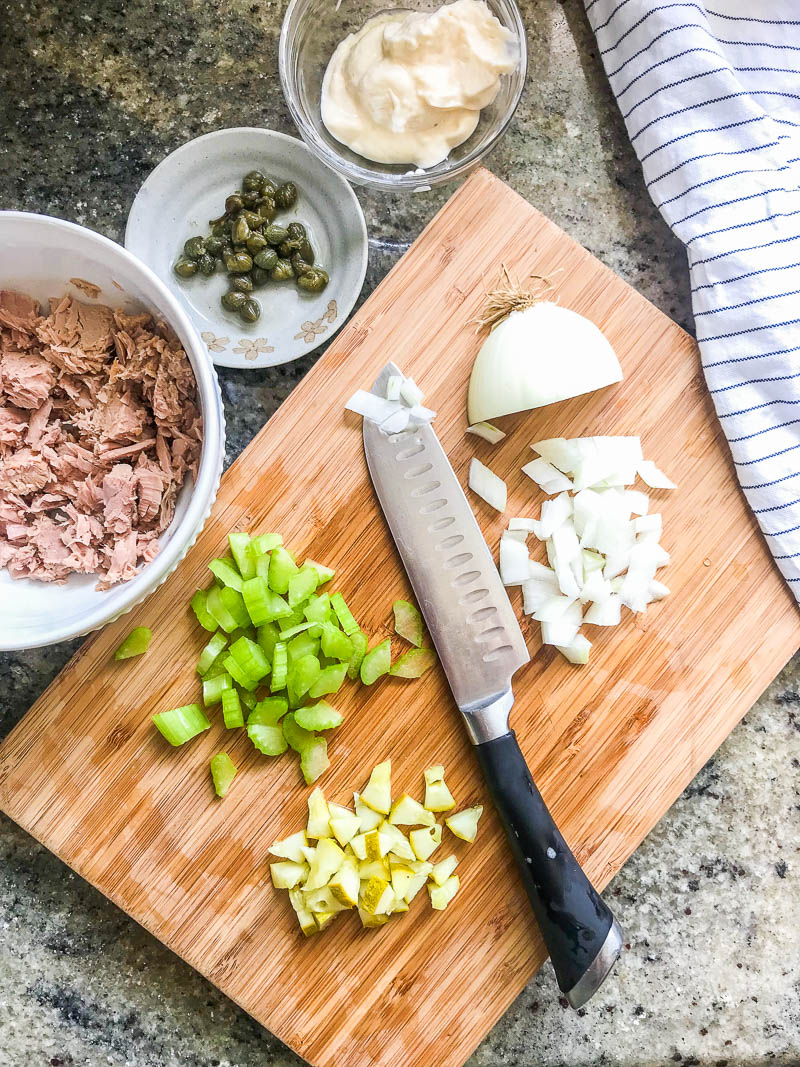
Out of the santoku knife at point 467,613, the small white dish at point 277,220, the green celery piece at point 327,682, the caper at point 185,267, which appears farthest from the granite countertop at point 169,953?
the green celery piece at point 327,682

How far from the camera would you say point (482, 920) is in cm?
131

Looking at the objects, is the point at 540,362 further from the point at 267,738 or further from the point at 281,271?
the point at 267,738

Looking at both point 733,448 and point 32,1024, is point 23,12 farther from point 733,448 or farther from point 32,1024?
Result: point 32,1024

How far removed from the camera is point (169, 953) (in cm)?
144

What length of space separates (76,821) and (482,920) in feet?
2.29

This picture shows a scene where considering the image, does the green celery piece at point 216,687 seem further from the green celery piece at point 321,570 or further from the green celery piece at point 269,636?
the green celery piece at point 321,570

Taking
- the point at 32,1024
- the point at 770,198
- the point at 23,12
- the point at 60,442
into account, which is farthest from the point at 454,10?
the point at 32,1024

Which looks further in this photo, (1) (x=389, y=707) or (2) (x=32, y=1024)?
(2) (x=32, y=1024)

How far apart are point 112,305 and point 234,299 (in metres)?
0.22

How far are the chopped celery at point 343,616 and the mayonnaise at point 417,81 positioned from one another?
0.75 metres

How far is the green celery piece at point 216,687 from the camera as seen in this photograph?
4.25ft

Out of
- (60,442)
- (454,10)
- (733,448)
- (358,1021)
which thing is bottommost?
(358,1021)

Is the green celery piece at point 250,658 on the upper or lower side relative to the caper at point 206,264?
lower

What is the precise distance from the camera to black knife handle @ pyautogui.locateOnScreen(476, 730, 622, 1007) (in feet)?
4.03
